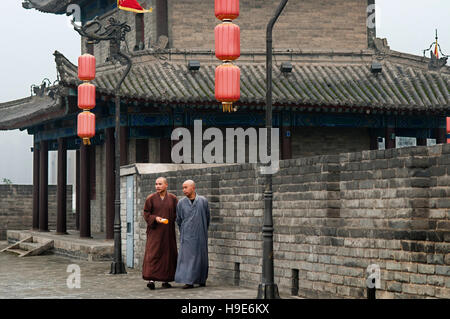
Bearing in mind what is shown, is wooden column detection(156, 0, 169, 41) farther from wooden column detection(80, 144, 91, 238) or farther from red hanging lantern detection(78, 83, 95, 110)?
red hanging lantern detection(78, 83, 95, 110)

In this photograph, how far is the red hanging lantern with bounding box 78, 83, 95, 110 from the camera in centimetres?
2077

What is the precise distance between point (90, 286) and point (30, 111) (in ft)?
48.6

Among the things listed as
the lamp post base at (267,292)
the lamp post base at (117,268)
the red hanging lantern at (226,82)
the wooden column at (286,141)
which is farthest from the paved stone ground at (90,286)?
the wooden column at (286,141)

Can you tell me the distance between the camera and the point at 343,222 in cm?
1153

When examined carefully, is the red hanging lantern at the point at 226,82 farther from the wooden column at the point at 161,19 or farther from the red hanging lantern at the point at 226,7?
the wooden column at the point at 161,19

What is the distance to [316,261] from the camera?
11977 millimetres

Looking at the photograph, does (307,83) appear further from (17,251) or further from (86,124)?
(17,251)

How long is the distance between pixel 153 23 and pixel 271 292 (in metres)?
14.7

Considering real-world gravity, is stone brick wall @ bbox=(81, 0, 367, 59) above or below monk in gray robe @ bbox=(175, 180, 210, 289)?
above

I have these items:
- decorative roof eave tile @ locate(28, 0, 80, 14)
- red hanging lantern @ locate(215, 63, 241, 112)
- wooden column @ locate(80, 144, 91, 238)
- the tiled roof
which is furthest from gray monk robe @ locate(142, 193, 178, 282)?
decorative roof eave tile @ locate(28, 0, 80, 14)

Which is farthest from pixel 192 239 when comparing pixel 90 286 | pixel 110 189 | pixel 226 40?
pixel 110 189

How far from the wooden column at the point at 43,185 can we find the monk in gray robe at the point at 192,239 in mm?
15051

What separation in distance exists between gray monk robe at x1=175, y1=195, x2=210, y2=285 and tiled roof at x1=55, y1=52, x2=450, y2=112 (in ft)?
25.5

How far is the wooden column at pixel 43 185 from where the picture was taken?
27.9 meters
